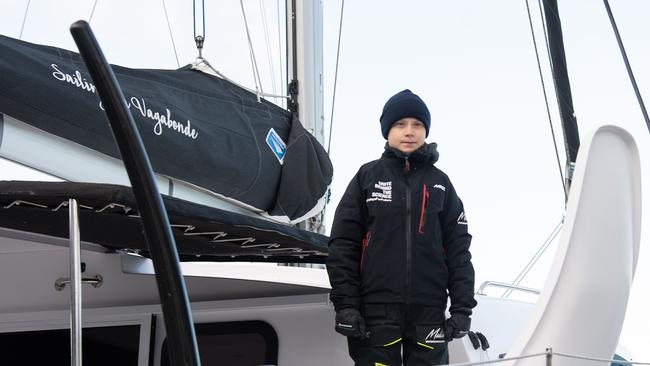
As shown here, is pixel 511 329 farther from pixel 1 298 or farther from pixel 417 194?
pixel 1 298

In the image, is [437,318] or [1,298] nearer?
[437,318]

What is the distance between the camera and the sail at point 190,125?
10.3 ft

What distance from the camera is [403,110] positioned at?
2.68 m

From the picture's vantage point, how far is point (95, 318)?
11.4ft

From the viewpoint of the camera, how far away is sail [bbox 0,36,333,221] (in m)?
3.12

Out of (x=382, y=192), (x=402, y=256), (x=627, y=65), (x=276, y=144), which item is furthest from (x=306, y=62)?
(x=402, y=256)

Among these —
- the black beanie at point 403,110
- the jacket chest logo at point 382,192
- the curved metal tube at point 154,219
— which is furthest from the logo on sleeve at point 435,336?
the curved metal tube at point 154,219

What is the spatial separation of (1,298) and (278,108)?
1680 millimetres

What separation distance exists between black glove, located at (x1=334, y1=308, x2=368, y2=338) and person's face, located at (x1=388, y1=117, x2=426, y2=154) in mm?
529

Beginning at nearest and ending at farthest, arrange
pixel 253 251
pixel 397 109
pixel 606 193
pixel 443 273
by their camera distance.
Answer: pixel 606 193 → pixel 443 273 → pixel 397 109 → pixel 253 251

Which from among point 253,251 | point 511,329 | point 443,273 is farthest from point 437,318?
point 511,329

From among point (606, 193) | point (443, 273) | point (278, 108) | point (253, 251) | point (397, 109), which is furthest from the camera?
point (278, 108)

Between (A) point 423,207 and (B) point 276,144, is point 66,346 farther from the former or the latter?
(A) point 423,207

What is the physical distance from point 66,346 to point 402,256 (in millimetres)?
1639
